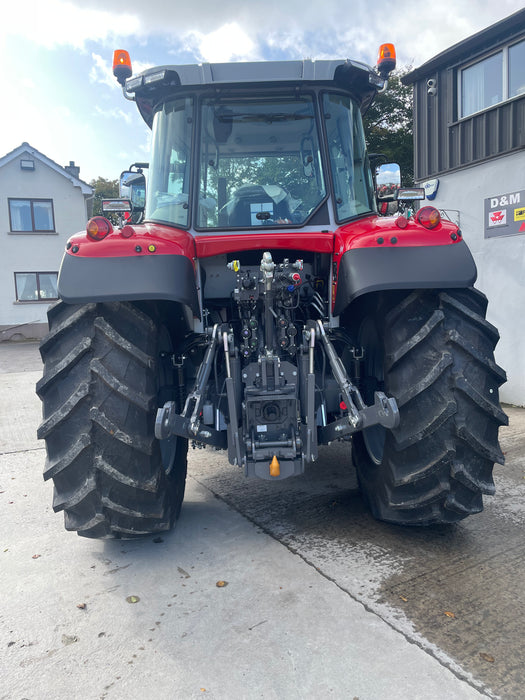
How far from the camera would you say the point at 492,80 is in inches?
308

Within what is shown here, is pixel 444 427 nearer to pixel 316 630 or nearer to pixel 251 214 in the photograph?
pixel 316 630

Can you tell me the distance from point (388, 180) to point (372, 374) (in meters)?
1.30

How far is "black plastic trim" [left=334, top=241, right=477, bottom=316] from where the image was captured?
264cm

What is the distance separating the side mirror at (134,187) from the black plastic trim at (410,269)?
196cm

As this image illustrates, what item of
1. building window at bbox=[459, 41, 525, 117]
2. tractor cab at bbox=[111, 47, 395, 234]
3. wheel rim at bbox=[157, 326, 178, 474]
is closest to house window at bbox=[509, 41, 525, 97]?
building window at bbox=[459, 41, 525, 117]

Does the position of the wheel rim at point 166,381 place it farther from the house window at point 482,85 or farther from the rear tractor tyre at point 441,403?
the house window at point 482,85

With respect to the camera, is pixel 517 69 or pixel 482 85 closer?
pixel 517 69

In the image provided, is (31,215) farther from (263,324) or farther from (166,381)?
(263,324)

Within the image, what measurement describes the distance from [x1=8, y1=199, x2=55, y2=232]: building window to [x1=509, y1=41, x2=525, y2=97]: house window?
1873 centimetres

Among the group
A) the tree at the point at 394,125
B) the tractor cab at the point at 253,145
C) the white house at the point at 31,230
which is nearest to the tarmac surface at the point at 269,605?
the tractor cab at the point at 253,145

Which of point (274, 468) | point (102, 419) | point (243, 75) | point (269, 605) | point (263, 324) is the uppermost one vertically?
point (243, 75)

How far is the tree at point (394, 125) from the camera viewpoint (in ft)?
77.6

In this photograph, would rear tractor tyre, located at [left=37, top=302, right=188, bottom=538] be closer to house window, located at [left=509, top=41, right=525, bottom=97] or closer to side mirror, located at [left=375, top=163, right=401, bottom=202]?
side mirror, located at [left=375, top=163, right=401, bottom=202]

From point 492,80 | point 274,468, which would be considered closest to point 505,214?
point 492,80
